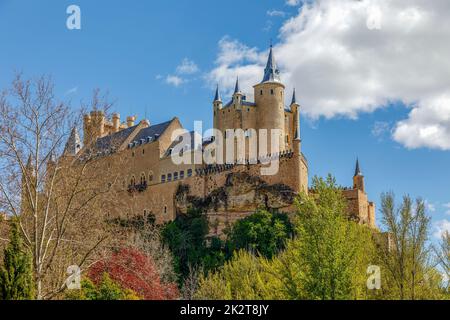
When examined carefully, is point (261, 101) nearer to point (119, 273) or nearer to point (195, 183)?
point (195, 183)

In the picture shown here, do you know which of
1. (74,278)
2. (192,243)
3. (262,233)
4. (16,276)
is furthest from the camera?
(192,243)

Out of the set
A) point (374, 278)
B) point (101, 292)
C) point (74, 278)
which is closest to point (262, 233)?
point (374, 278)

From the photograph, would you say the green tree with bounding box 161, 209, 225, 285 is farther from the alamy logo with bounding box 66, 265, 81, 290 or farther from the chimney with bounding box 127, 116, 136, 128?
the alamy logo with bounding box 66, 265, 81, 290

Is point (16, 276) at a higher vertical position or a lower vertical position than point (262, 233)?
lower

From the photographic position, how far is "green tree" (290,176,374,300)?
2795cm

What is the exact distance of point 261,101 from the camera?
80250 mm

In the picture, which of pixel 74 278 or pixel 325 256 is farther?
pixel 74 278

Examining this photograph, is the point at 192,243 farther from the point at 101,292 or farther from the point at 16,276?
the point at 16,276

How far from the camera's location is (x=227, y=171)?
3002 inches

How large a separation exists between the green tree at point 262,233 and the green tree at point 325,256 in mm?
35276

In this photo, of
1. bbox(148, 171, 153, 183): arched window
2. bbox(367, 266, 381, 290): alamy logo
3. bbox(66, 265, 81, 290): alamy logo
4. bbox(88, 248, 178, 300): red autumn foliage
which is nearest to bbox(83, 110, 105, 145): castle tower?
bbox(66, 265, 81, 290): alamy logo

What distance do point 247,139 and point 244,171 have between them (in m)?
5.01

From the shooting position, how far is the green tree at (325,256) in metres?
28.0

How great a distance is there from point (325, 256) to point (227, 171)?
48.1 m
